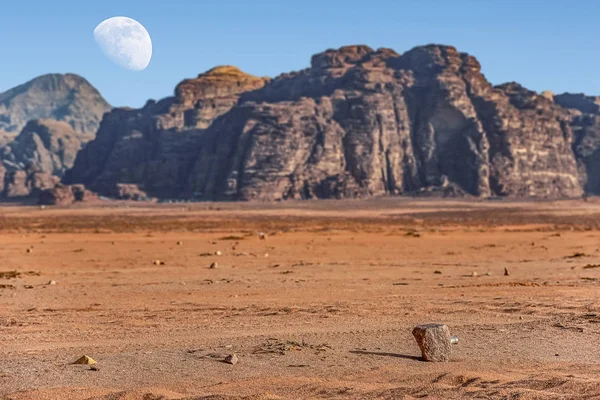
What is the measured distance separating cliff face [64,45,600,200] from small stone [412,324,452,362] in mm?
135756

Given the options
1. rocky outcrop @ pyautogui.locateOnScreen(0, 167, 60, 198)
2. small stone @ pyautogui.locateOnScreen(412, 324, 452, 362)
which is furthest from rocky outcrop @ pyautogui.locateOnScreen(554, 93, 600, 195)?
small stone @ pyautogui.locateOnScreen(412, 324, 452, 362)

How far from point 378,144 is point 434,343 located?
149 metres

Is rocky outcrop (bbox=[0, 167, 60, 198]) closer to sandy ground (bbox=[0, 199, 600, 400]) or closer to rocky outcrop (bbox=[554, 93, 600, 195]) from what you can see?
rocky outcrop (bbox=[554, 93, 600, 195])

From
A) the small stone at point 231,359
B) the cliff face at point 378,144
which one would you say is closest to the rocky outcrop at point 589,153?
the cliff face at point 378,144

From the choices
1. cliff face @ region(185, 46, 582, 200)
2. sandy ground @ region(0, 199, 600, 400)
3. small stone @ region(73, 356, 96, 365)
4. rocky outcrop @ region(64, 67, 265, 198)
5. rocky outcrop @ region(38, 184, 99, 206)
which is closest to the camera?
sandy ground @ region(0, 199, 600, 400)

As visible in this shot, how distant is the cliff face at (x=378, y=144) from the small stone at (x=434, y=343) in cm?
13576

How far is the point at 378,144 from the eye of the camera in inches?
6299

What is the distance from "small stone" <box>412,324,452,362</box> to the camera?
1237cm

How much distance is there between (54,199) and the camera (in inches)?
5753

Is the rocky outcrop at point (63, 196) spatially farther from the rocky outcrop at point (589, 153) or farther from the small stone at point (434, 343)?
the small stone at point (434, 343)

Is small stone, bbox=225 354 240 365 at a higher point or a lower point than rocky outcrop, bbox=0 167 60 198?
lower

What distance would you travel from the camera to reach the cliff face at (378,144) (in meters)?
155

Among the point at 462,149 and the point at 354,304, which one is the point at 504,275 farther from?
the point at 462,149

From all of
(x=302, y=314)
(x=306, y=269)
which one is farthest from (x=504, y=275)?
(x=302, y=314)
